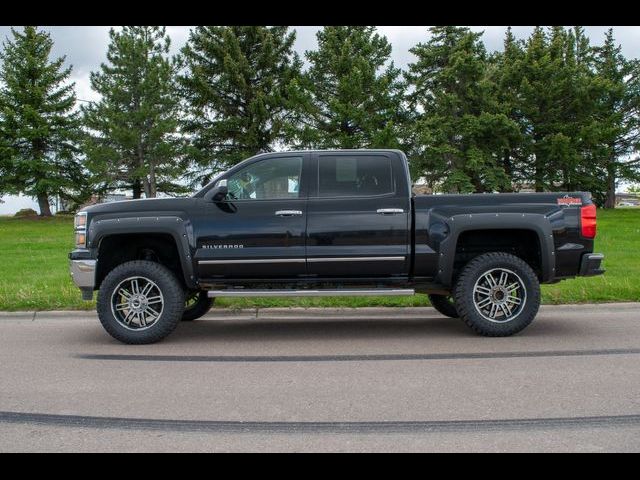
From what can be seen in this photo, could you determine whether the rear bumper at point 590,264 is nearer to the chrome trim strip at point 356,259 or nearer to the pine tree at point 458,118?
the chrome trim strip at point 356,259

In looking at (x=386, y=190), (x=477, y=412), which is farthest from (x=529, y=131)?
(x=477, y=412)

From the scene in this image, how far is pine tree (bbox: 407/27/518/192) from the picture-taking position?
40750mm

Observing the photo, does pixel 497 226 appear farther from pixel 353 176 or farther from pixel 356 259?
pixel 353 176

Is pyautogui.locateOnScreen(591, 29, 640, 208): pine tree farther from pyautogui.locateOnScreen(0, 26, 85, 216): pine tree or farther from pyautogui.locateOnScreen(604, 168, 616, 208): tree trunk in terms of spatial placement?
pyautogui.locateOnScreen(0, 26, 85, 216): pine tree

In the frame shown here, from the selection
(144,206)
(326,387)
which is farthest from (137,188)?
(326,387)

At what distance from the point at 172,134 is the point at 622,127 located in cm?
3063

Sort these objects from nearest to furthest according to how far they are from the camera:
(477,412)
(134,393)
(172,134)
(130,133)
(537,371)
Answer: (477,412), (134,393), (537,371), (130,133), (172,134)

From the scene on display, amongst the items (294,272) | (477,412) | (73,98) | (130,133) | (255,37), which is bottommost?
(477,412)

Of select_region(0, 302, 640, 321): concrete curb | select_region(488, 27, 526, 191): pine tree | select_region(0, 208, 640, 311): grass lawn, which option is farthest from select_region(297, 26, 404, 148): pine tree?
select_region(0, 302, 640, 321): concrete curb

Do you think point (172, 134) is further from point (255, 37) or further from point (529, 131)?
point (529, 131)

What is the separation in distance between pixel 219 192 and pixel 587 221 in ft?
13.3

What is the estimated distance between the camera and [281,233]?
730 cm

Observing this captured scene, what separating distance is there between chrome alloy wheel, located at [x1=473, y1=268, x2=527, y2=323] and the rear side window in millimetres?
1451

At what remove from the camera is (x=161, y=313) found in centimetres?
720
